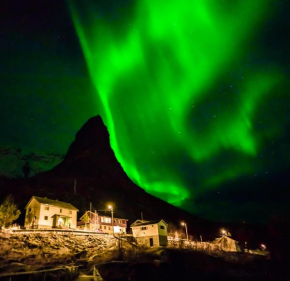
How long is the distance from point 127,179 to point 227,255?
126m

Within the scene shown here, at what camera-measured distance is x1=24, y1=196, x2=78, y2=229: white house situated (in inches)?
2433

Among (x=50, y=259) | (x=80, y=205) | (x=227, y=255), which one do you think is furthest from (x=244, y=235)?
(x=50, y=259)

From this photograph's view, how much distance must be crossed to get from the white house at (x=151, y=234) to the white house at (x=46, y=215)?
20.0 meters

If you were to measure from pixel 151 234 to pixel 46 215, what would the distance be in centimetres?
2922

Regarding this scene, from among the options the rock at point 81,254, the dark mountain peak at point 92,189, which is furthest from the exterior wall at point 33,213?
the dark mountain peak at point 92,189

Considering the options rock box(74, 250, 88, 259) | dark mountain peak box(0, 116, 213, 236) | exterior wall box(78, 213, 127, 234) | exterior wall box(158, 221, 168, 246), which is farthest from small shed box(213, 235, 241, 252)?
rock box(74, 250, 88, 259)

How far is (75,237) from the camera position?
2125 inches

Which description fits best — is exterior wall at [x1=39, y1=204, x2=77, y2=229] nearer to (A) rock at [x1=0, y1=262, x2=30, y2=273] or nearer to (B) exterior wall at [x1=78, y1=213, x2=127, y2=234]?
(B) exterior wall at [x1=78, y1=213, x2=127, y2=234]

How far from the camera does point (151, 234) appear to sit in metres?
68.9

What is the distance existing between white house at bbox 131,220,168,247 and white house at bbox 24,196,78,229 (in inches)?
786

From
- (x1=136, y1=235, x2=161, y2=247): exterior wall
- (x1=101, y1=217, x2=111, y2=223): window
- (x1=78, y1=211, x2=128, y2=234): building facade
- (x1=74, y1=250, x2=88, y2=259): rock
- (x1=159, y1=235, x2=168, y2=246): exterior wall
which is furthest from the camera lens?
(x1=101, y1=217, x2=111, y2=223): window

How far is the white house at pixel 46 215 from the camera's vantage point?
6180 centimetres

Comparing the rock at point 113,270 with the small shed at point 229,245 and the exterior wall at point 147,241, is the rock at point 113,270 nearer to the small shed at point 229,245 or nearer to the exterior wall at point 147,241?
the exterior wall at point 147,241

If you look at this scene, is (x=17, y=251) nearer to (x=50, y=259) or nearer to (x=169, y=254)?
(x=50, y=259)
